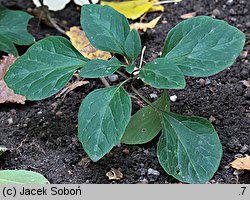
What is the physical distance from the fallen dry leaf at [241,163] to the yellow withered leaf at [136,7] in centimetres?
86

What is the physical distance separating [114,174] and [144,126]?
17cm

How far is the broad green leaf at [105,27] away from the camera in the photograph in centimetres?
160

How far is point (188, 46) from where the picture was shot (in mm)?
1560

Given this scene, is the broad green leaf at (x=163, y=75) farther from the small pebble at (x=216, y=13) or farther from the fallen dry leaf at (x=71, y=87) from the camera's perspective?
the small pebble at (x=216, y=13)

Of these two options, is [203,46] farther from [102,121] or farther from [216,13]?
[216,13]

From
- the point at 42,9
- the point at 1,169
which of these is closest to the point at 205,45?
the point at 1,169

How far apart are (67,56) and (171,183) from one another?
1.52ft

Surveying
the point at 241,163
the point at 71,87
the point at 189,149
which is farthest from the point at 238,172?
the point at 71,87

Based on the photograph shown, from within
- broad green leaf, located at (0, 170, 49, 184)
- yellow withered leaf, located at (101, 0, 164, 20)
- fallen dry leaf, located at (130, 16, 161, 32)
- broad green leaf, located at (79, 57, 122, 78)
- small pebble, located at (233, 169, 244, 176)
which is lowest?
small pebble, located at (233, 169, 244, 176)

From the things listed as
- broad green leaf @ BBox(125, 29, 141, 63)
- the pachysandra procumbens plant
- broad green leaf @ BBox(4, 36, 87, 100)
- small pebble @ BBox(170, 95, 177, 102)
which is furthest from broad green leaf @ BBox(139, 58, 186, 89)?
small pebble @ BBox(170, 95, 177, 102)

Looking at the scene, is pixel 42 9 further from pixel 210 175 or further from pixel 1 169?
pixel 210 175

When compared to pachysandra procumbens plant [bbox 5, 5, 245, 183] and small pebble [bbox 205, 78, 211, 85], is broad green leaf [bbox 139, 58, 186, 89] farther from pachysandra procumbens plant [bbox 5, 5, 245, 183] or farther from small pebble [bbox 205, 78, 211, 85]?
small pebble [bbox 205, 78, 211, 85]

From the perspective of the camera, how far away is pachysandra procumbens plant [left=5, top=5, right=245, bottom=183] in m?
1.44

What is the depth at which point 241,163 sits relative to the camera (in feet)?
5.07
